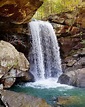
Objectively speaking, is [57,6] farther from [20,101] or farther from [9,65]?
[20,101]

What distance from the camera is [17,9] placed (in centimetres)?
1307

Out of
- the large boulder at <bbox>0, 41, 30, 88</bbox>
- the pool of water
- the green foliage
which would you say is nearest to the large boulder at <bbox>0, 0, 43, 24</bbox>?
the large boulder at <bbox>0, 41, 30, 88</bbox>

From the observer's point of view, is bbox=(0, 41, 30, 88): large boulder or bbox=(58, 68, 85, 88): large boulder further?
bbox=(58, 68, 85, 88): large boulder

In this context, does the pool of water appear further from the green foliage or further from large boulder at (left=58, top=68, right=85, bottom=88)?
the green foliage

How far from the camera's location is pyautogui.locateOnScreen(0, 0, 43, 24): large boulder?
12256 mm

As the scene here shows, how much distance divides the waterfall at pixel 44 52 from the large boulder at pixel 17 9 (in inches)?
126

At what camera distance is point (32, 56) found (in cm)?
1723

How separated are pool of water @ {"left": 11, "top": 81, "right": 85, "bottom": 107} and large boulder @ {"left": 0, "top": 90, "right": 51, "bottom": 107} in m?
1.43

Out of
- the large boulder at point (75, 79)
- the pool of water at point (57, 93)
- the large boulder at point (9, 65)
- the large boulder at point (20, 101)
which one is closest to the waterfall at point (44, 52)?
the large boulder at point (75, 79)

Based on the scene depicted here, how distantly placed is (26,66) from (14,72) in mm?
887

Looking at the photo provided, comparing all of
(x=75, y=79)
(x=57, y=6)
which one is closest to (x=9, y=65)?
(x=75, y=79)

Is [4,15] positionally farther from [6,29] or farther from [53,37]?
[53,37]

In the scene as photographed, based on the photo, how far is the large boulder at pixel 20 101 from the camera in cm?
795

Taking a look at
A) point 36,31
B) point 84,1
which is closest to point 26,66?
point 36,31
